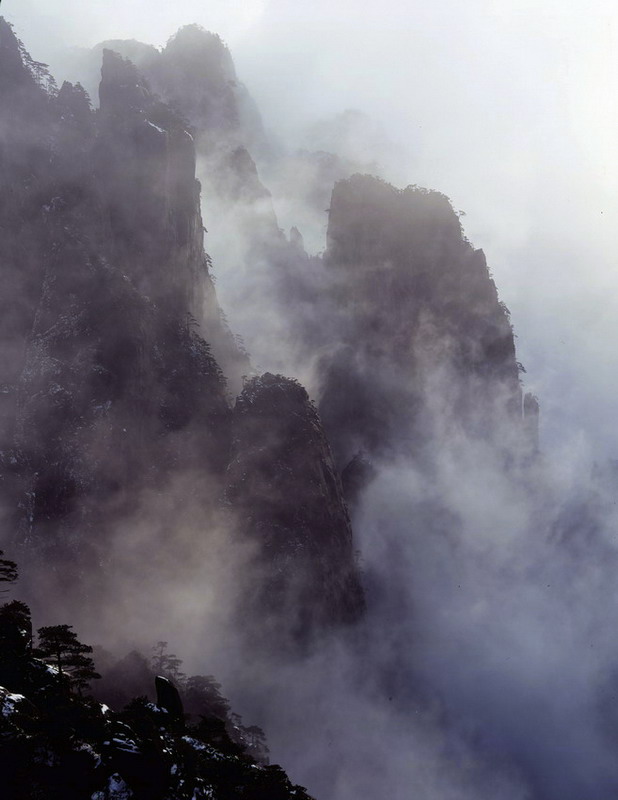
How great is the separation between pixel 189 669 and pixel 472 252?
12199cm

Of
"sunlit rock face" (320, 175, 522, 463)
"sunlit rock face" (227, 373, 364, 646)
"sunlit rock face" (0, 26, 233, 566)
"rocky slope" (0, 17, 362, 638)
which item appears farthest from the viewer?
"sunlit rock face" (320, 175, 522, 463)

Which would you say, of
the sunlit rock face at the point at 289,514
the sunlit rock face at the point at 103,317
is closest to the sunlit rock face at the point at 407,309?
the sunlit rock face at the point at 103,317

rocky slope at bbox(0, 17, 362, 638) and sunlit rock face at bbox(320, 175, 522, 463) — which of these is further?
sunlit rock face at bbox(320, 175, 522, 463)

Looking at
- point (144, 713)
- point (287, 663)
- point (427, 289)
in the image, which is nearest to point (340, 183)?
point (427, 289)

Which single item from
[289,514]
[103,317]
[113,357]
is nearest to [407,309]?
[289,514]

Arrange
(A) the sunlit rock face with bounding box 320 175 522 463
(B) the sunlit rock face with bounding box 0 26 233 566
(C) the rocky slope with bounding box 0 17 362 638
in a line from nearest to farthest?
(C) the rocky slope with bounding box 0 17 362 638
(B) the sunlit rock face with bounding box 0 26 233 566
(A) the sunlit rock face with bounding box 320 175 522 463

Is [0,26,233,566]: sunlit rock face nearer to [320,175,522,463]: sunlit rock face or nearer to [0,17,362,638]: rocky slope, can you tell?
[0,17,362,638]: rocky slope

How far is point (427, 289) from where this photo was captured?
17125 centimetres

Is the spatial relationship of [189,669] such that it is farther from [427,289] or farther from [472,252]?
[472,252]

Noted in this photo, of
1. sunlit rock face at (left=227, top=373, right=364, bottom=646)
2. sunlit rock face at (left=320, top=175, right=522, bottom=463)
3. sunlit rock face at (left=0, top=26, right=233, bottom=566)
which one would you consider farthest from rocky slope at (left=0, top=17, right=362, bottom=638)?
sunlit rock face at (left=320, top=175, right=522, bottom=463)

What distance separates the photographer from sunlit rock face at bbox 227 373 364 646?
105312 mm

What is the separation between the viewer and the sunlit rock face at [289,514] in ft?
346

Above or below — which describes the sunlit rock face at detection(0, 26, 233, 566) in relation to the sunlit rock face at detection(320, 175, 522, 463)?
below

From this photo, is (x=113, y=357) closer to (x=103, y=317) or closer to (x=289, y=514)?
(x=103, y=317)
